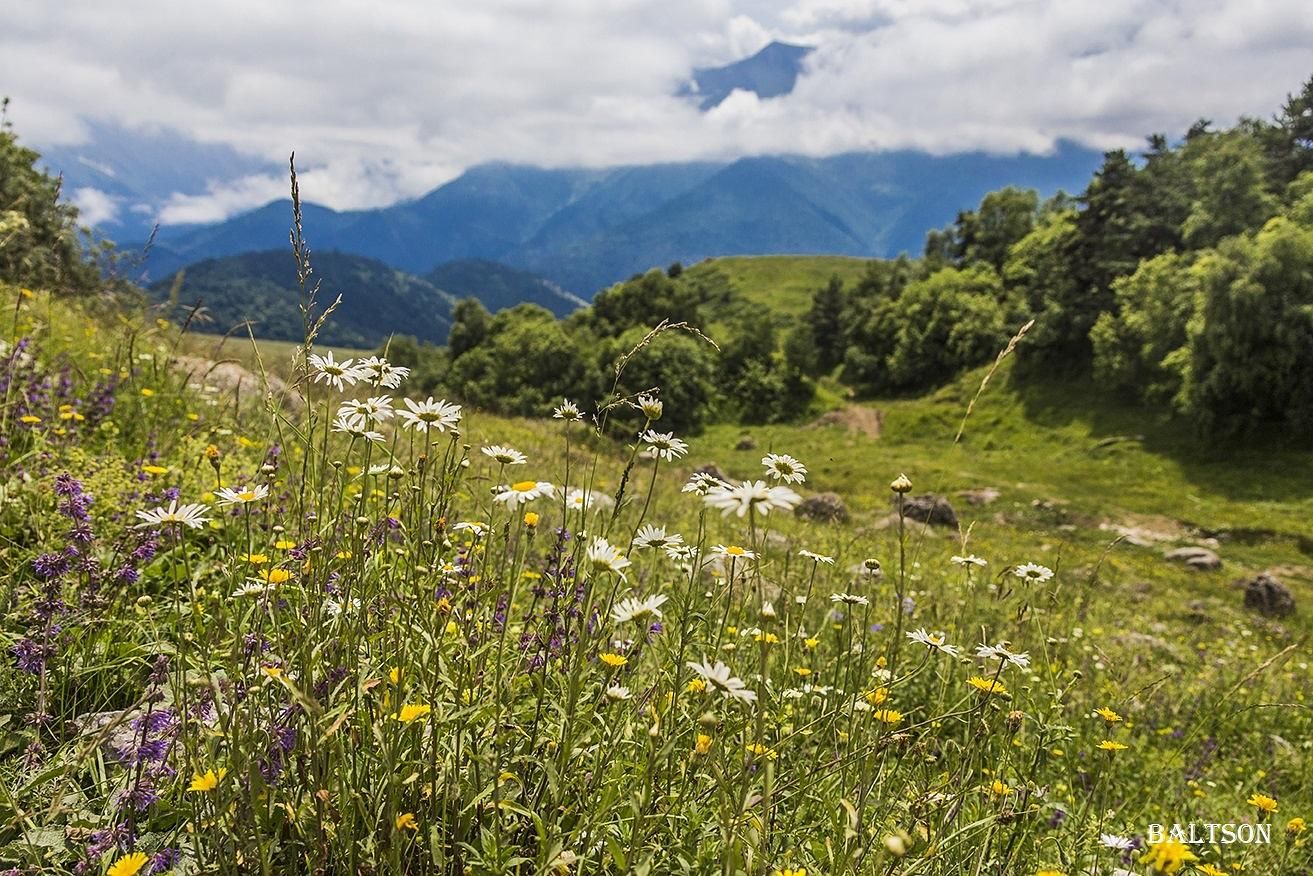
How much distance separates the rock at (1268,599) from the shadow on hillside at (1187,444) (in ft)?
66.8

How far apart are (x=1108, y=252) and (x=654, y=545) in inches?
2520

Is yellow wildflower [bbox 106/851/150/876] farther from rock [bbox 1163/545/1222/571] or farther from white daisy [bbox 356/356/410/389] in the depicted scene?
rock [bbox 1163/545/1222/571]

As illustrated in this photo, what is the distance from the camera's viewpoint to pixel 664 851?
7.16ft

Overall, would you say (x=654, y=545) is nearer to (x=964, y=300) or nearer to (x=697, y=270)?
(x=964, y=300)

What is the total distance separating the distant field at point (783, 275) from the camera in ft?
448

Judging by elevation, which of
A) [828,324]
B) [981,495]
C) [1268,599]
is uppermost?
[828,324]

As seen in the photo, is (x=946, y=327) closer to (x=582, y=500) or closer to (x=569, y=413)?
(x=569, y=413)

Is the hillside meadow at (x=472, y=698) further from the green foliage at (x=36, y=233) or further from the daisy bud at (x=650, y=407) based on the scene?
the green foliage at (x=36, y=233)

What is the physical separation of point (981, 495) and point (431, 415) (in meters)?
34.3

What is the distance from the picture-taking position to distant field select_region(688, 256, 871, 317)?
13662 centimetres

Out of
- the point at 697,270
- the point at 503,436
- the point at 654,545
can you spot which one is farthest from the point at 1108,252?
the point at 697,270

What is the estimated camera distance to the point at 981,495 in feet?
109

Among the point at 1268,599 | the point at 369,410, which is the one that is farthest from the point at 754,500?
the point at 1268,599

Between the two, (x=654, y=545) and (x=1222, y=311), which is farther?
(x=1222, y=311)
